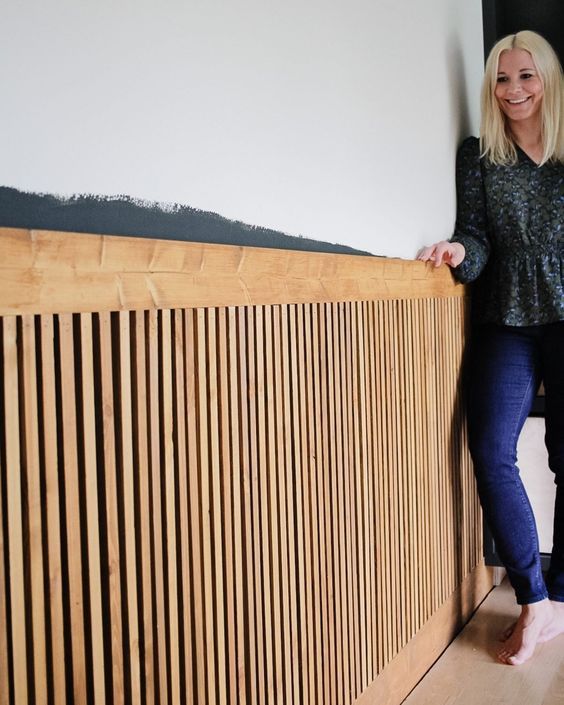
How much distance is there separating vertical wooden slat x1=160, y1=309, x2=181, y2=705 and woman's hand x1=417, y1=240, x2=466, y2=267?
40.4 inches

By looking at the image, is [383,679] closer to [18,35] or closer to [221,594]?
[221,594]

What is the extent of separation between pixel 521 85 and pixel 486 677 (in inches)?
57.0

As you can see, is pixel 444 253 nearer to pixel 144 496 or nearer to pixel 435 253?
pixel 435 253

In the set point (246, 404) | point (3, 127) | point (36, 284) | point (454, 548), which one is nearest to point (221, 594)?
point (246, 404)

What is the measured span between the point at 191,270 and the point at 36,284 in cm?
26

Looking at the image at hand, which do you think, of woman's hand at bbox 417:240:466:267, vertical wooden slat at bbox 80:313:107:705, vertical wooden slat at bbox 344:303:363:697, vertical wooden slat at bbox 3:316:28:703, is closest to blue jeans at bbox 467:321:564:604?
woman's hand at bbox 417:240:466:267

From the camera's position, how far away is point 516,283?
2168mm

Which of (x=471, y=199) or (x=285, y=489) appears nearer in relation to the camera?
(x=285, y=489)

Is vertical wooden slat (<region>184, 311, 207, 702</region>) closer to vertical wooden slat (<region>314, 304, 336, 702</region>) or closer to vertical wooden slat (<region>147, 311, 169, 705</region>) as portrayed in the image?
vertical wooden slat (<region>147, 311, 169, 705</region>)

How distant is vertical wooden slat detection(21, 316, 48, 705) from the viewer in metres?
0.81

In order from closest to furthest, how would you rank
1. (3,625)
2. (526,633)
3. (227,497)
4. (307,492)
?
(3,625) < (227,497) < (307,492) < (526,633)

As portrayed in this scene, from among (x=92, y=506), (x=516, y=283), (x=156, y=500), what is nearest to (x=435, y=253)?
(x=516, y=283)

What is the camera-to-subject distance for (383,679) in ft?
5.45

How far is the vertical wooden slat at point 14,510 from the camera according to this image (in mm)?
795
